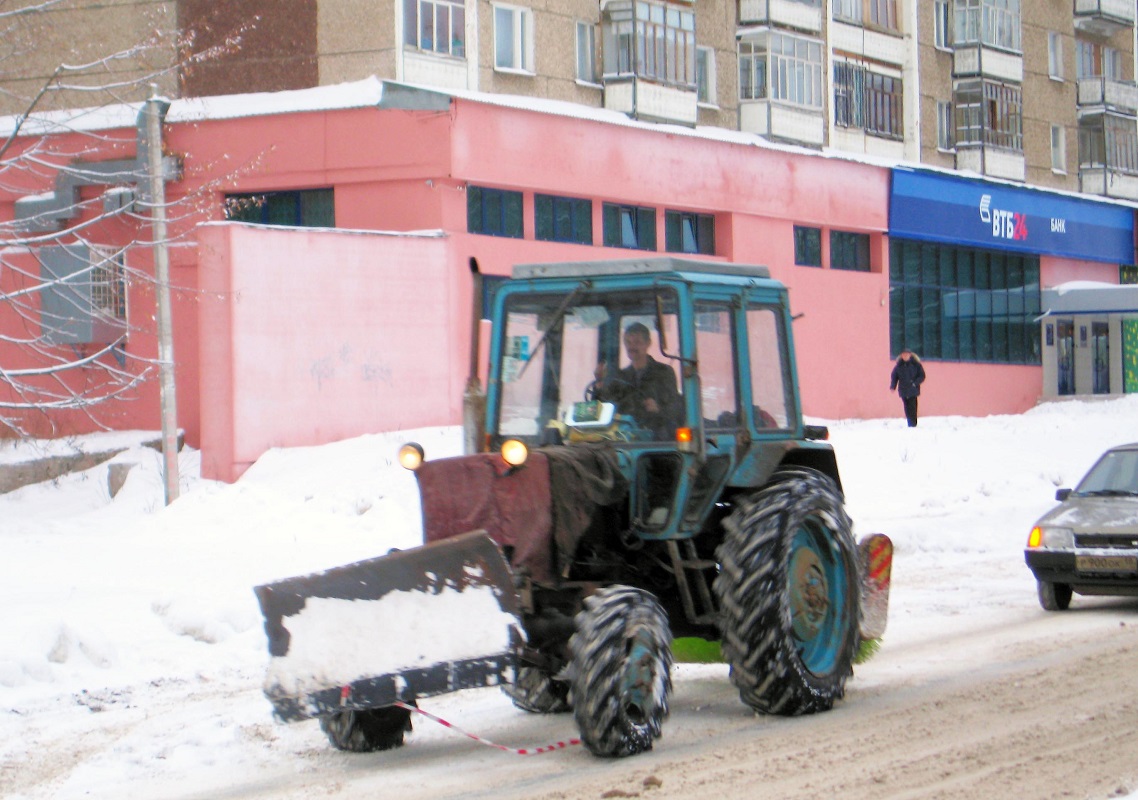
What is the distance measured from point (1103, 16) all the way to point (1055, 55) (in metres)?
2.20

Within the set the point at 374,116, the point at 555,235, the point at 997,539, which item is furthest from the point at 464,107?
the point at 997,539

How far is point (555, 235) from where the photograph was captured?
2792 cm

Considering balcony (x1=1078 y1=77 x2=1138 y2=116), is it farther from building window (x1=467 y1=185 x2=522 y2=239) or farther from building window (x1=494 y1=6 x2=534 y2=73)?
building window (x1=467 y1=185 x2=522 y2=239)

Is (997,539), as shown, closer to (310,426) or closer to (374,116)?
(310,426)

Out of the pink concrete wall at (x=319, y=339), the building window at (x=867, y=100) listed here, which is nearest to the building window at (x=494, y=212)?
the pink concrete wall at (x=319, y=339)

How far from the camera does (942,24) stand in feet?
135

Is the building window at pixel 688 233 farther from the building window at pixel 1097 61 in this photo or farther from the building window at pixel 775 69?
the building window at pixel 1097 61

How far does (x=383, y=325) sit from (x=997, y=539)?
33.0 ft

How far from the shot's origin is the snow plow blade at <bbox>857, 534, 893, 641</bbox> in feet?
30.7

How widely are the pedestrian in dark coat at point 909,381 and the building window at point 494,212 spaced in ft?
26.5

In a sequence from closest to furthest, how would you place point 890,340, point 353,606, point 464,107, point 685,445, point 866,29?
point 353,606
point 685,445
point 464,107
point 890,340
point 866,29

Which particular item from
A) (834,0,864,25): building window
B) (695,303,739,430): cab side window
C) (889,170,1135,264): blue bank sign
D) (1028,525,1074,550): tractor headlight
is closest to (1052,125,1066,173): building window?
(889,170,1135,264): blue bank sign

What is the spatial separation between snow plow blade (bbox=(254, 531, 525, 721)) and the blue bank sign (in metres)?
30.0

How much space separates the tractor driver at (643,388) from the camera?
8180 mm
